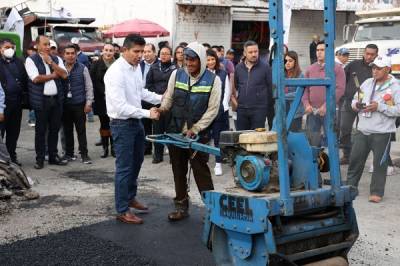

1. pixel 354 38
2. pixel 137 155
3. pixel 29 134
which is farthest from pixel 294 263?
pixel 354 38

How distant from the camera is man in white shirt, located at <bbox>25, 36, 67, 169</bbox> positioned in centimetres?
811

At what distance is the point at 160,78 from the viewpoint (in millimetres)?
8633

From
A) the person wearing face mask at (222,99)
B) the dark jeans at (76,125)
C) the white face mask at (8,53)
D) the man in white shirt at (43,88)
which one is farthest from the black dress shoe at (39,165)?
the person wearing face mask at (222,99)

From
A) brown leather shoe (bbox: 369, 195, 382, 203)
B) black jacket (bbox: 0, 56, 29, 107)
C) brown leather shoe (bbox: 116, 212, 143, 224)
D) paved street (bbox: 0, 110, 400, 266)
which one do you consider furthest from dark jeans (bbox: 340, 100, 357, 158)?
black jacket (bbox: 0, 56, 29, 107)

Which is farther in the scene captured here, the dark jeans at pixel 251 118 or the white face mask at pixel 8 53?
the white face mask at pixel 8 53

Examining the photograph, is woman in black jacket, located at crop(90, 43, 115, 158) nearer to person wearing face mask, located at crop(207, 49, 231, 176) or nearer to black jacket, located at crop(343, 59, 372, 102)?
person wearing face mask, located at crop(207, 49, 231, 176)

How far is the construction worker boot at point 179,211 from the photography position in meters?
5.89

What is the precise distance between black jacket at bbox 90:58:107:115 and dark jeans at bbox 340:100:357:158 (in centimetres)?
393

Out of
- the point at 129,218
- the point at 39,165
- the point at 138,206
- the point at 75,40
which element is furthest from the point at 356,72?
the point at 75,40

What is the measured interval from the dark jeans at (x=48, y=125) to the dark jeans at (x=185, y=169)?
3207mm

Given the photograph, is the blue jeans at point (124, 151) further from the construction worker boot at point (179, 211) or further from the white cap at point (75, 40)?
A: the white cap at point (75, 40)

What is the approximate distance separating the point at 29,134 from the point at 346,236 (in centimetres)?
866

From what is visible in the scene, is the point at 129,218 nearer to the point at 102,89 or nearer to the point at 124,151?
the point at 124,151

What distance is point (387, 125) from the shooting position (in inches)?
256
